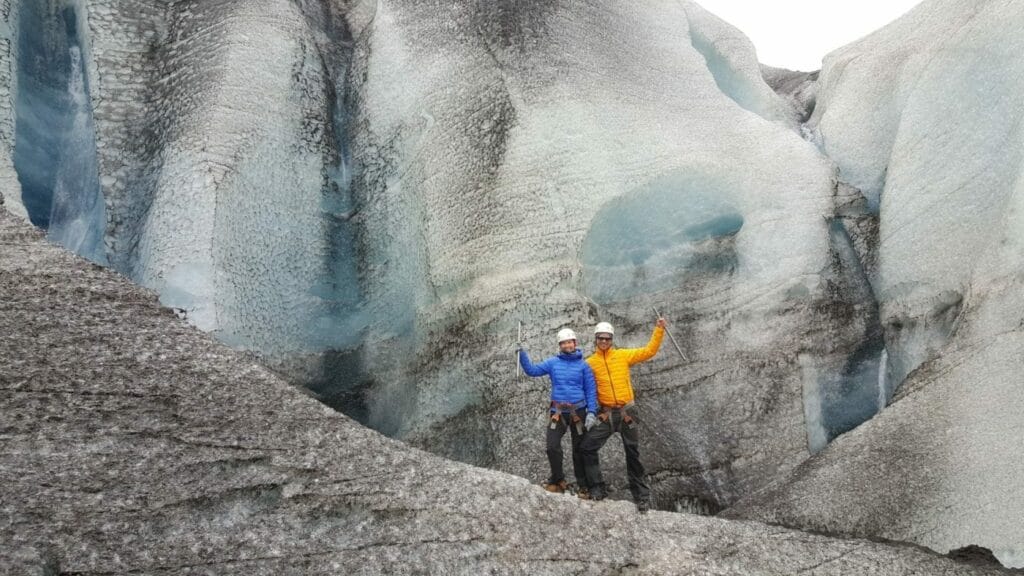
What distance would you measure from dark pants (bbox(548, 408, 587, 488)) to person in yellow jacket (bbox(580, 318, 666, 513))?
0.06 metres

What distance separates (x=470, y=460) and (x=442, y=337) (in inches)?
51.1

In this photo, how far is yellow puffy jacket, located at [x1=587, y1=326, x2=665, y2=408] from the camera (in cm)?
689

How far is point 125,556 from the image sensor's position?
4539 millimetres

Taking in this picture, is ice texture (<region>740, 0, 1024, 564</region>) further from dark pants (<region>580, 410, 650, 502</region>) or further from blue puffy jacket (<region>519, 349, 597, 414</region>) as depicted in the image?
blue puffy jacket (<region>519, 349, 597, 414</region>)

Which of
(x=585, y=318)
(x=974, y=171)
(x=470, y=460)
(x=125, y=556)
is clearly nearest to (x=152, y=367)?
(x=125, y=556)

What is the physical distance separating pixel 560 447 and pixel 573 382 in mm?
438

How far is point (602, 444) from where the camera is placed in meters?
6.75

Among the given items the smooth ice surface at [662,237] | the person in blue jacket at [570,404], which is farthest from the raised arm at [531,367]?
the smooth ice surface at [662,237]

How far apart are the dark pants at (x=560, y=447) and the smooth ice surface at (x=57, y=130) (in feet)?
18.6

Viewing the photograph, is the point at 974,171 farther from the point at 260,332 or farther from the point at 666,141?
the point at 260,332

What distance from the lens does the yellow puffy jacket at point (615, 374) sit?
22.6 feet

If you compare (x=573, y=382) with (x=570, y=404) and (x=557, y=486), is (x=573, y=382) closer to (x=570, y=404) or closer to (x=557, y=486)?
(x=570, y=404)

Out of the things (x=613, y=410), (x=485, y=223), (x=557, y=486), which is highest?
(x=485, y=223)

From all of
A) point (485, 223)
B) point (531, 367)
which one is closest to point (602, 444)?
point (531, 367)
